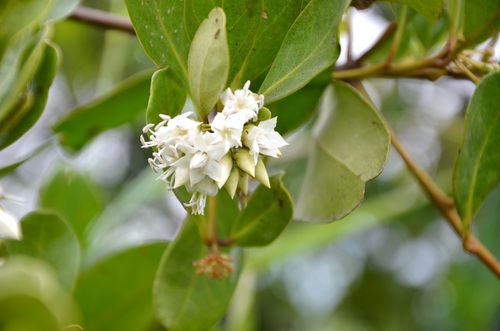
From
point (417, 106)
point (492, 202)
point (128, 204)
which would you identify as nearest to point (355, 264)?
point (417, 106)

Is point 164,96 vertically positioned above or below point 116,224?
above

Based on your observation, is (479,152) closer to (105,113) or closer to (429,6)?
(429,6)

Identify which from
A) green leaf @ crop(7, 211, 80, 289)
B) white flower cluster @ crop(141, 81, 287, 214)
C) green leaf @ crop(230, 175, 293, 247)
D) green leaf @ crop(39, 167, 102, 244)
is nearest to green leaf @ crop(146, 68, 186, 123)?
white flower cluster @ crop(141, 81, 287, 214)

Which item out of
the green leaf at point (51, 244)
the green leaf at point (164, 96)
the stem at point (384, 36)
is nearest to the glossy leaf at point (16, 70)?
the green leaf at point (51, 244)

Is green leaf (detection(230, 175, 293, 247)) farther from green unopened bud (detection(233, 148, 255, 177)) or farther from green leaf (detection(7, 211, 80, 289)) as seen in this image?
green leaf (detection(7, 211, 80, 289))

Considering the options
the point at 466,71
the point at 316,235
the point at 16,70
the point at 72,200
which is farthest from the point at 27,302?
the point at 316,235

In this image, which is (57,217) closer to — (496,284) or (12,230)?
(12,230)

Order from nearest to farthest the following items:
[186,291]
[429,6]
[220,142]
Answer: [220,142] < [429,6] < [186,291]

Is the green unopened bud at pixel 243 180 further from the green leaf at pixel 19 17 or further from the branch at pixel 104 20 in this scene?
the branch at pixel 104 20
